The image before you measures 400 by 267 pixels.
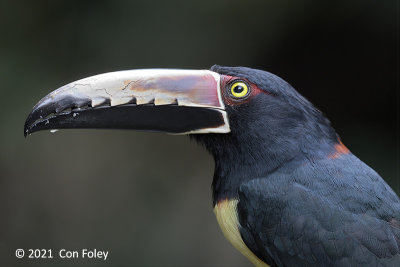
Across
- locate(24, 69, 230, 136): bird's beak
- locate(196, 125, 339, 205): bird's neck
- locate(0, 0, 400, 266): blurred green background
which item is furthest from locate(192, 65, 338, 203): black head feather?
locate(0, 0, 400, 266): blurred green background

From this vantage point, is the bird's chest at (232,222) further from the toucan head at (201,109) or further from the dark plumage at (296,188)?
the toucan head at (201,109)

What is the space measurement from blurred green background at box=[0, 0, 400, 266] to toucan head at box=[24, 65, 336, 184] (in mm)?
2395

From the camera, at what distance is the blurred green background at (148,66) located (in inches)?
195

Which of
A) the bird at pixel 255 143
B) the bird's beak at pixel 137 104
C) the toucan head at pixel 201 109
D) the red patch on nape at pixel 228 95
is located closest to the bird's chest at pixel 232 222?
the bird at pixel 255 143

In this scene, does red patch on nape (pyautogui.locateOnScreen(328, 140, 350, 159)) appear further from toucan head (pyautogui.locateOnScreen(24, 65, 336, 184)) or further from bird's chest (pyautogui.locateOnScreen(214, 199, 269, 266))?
bird's chest (pyautogui.locateOnScreen(214, 199, 269, 266))

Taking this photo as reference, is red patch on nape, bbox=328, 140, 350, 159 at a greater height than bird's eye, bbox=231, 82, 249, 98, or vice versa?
bird's eye, bbox=231, 82, 249, 98

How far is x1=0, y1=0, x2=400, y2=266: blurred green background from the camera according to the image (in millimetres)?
4941

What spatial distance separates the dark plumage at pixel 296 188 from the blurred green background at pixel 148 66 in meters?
2.40

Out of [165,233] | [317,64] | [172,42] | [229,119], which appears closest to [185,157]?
[165,233]

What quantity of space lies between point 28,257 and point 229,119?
301 centimetres

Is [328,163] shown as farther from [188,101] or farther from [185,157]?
[185,157]

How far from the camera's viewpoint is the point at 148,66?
496cm

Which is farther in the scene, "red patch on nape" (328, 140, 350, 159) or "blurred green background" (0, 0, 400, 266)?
"blurred green background" (0, 0, 400, 266)

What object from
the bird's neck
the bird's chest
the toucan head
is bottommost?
the bird's chest
